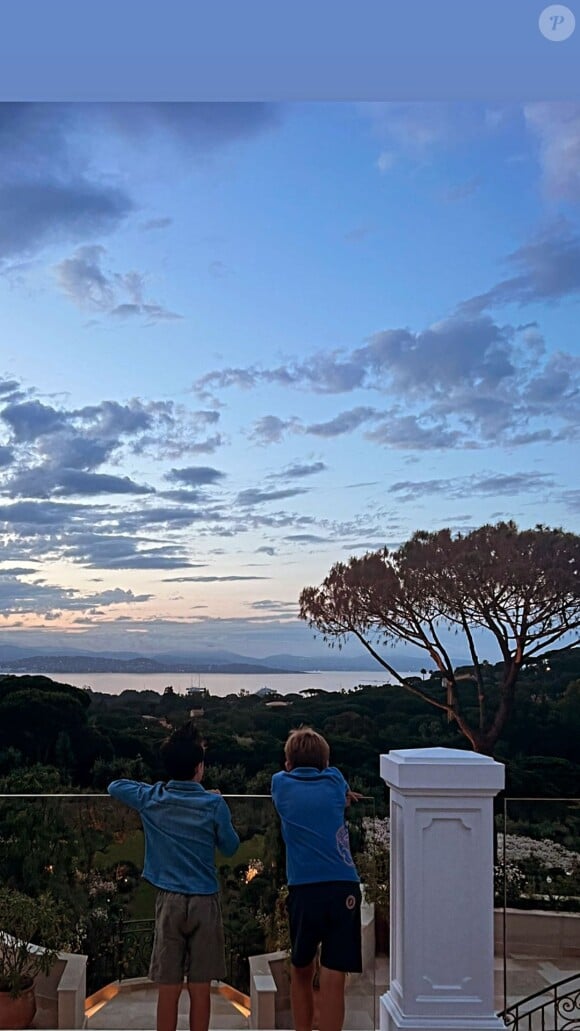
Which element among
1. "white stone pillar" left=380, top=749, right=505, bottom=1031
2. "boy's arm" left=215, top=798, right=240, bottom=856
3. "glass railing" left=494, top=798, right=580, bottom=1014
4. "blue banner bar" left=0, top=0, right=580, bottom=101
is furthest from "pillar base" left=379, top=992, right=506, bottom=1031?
"blue banner bar" left=0, top=0, right=580, bottom=101

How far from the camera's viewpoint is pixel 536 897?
3072 mm

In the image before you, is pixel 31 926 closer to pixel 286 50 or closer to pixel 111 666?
pixel 286 50

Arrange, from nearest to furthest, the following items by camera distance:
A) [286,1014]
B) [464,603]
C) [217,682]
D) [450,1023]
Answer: [450,1023]
[286,1014]
[464,603]
[217,682]

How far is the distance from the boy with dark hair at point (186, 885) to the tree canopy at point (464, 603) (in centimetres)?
714

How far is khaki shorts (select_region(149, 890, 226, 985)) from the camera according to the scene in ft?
9.04

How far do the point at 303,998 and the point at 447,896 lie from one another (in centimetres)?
53

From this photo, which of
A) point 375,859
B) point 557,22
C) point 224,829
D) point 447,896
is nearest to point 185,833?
point 224,829

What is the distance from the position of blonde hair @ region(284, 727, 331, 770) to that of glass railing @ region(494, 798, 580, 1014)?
606mm

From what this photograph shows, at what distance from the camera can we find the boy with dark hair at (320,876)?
279 centimetres

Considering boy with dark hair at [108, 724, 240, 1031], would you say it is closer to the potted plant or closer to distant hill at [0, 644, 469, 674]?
the potted plant

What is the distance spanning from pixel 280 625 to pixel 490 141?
486 cm

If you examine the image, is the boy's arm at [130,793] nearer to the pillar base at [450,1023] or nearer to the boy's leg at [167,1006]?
the boy's leg at [167,1006]

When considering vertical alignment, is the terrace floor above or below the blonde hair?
below

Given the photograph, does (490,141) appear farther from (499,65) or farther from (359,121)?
(499,65)
